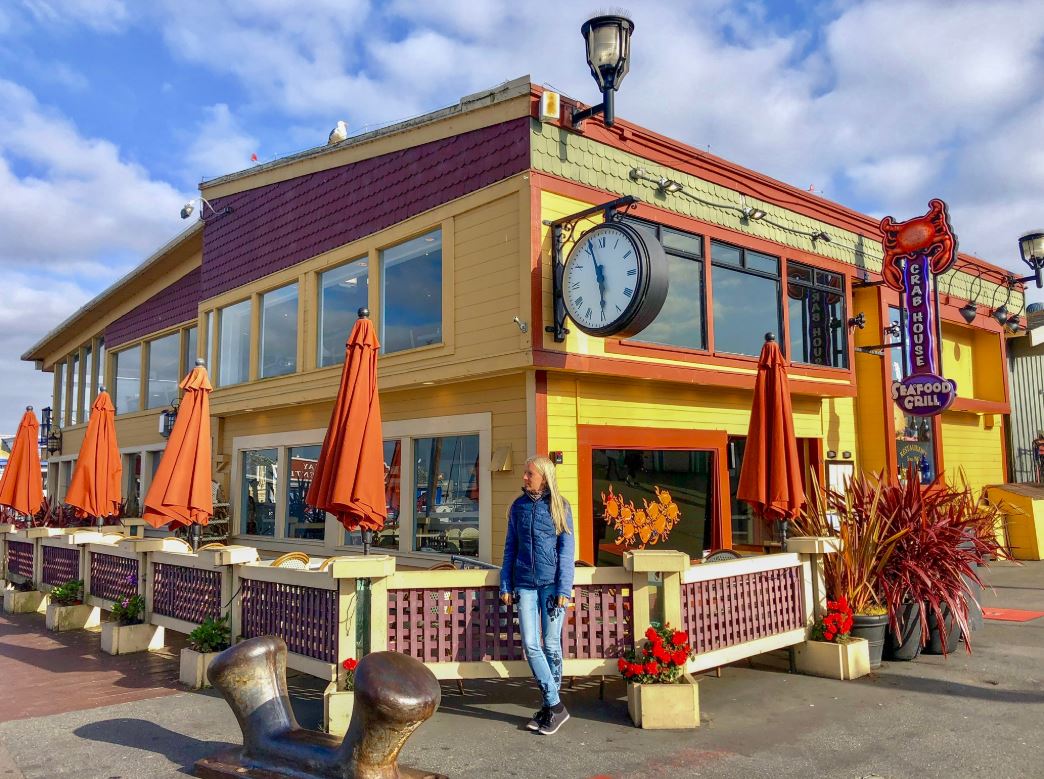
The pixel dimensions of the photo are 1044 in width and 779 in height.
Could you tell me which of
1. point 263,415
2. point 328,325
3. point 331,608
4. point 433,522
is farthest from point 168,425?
point 331,608

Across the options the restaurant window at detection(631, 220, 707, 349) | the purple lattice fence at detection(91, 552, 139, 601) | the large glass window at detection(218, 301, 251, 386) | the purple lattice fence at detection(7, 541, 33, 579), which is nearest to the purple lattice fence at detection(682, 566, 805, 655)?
the restaurant window at detection(631, 220, 707, 349)

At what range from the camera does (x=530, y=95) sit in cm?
844

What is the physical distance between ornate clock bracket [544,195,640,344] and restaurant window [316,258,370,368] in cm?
321

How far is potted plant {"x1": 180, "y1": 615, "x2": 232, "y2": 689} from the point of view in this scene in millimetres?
6027

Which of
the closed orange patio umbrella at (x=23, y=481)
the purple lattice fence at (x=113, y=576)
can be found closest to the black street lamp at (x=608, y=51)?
the purple lattice fence at (x=113, y=576)

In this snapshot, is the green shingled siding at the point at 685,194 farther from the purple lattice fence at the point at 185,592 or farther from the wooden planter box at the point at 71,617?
the wooden planter box at the point at 71,617

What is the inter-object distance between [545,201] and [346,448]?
385cm

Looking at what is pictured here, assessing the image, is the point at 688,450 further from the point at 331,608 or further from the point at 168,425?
the point at 168,425

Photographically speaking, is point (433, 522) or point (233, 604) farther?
point (433, 522)

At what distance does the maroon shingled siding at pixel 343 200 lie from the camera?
355 inches

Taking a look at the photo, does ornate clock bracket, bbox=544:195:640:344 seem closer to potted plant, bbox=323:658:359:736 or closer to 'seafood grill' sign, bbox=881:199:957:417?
potted plant, bbox=323:658:359:736

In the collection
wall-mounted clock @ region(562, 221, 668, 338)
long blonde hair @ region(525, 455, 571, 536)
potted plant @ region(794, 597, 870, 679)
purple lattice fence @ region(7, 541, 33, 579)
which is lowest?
potted plant @ region(794, 597, 870, 679)

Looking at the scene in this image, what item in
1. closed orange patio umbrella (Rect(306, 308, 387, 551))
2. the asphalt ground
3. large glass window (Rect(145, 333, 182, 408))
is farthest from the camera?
large glass window (Rect(145, 333, 182, 408))

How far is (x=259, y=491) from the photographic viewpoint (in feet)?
40.9
